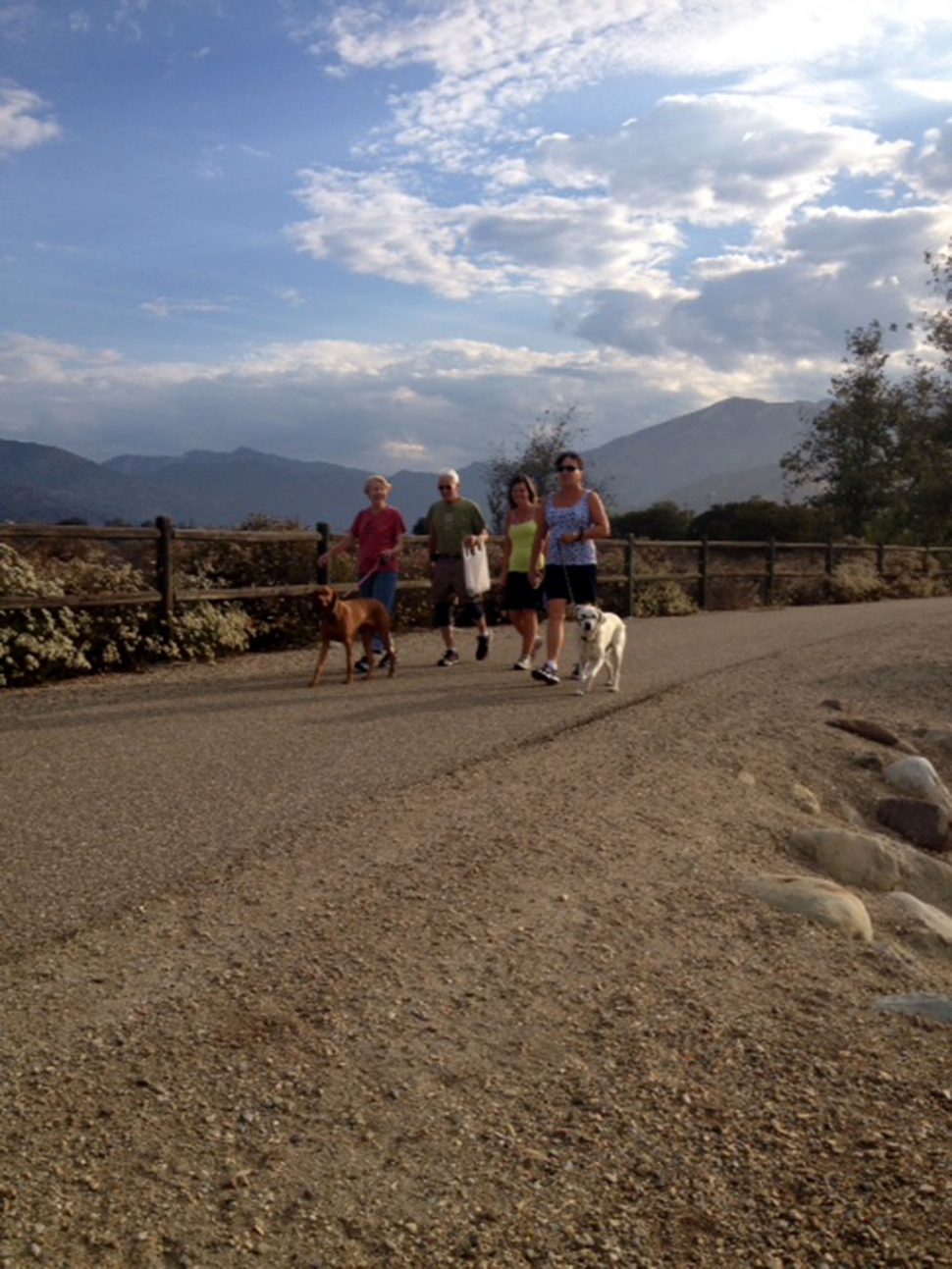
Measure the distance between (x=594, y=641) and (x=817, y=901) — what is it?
509 centimetres

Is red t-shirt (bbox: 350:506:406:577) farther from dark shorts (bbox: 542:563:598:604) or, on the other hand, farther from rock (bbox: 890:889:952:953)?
rock (bbox: 890:889:952:953)

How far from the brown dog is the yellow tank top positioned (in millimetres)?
1243

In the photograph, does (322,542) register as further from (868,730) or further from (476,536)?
(868,730)

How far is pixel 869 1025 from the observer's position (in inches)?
160

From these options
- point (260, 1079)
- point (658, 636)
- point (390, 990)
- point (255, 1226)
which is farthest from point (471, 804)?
point (658, 636)

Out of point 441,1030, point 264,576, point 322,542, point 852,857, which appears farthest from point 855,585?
point 441,1030

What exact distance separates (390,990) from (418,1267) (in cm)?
132

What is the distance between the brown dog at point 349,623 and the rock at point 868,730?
3.88 metres

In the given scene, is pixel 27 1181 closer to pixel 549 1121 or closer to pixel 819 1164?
pixel 549 1121

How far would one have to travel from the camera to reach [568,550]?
10531 millimetres

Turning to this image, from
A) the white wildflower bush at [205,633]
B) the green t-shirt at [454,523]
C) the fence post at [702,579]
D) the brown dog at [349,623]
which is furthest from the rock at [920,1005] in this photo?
the fence post at [702,579]

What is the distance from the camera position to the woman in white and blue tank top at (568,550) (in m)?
10.3

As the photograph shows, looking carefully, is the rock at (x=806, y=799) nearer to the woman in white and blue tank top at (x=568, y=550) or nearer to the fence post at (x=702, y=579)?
the woman in white and blue tank top at (x=568, y=550)

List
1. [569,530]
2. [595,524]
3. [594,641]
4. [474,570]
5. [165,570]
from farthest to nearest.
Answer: [165,570]
[474,570]
[569,530]
[595,524]
[594,641]
